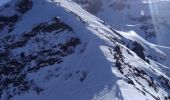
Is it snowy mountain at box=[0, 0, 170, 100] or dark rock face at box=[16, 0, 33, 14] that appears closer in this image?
snowy mountain at box=[0, 0, 170, 100]

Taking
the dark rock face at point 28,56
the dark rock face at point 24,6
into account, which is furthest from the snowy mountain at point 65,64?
the dark rock face at point 24,6

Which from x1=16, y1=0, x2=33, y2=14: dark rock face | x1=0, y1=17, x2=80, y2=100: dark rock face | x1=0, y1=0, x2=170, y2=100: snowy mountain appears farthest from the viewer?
x1=16, y1=0, x2=33, y2=14: dark rock face

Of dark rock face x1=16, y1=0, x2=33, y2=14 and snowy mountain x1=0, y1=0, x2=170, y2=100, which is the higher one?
snowy mountain x1=0, y1=0, x2=170, y2=100

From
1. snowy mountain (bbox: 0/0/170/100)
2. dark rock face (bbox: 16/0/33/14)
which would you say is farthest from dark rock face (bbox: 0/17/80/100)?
dark rock face (bbox: 16/0/33/14)

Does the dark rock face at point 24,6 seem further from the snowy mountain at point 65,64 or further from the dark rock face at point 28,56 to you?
the dark rock face at point 28,56

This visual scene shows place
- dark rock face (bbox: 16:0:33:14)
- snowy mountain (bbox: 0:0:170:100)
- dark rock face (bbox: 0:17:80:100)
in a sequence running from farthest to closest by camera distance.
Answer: dark rock face (bbox: 16:0:33:14)
dark rock face (bbox: 0:17:80:100)
snowy mountain (bbox: 0:0:170:100)

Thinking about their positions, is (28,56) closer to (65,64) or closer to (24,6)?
(65,64)

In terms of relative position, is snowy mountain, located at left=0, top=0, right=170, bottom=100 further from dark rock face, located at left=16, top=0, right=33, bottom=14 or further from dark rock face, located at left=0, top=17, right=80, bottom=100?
dark rock face, located at left=16, top=0, right=33, bottom=14
